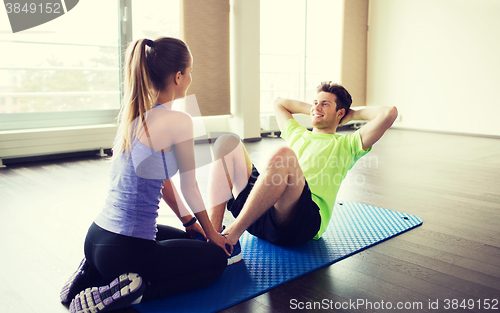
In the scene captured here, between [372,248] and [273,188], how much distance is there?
67 centimetres

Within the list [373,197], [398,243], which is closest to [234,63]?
[373,197]

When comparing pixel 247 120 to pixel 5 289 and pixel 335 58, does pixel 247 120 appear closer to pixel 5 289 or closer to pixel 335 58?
pixel 335 58

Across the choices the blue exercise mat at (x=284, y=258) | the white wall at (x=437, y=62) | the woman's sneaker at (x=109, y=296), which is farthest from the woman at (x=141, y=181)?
the white wall at (x=437, y=62)

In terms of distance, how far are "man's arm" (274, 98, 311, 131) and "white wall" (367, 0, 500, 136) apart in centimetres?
501

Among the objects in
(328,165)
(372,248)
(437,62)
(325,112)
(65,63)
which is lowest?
(372,248)

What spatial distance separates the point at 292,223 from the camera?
165 cm

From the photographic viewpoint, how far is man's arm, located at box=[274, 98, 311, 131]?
219 centimetres

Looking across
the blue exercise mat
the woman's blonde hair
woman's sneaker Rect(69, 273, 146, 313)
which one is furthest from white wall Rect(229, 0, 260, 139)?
woman's sneaker Rect(69, 273, 146, 313)

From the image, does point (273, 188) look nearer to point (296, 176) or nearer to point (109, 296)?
point (296, 176)

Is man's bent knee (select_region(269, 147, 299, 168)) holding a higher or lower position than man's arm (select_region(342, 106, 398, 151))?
lower

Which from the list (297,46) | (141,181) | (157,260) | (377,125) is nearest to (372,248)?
(377,125)

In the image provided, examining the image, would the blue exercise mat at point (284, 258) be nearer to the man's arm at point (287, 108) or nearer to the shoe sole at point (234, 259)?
the shoe sole at point (234, 259)

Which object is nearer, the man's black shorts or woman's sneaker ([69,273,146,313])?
woman's sneaker ([69,273,146,313])

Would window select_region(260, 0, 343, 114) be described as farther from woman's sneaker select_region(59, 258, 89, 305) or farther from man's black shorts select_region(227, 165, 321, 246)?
woman's sneaker select_region(59, 258, 89, 305)
